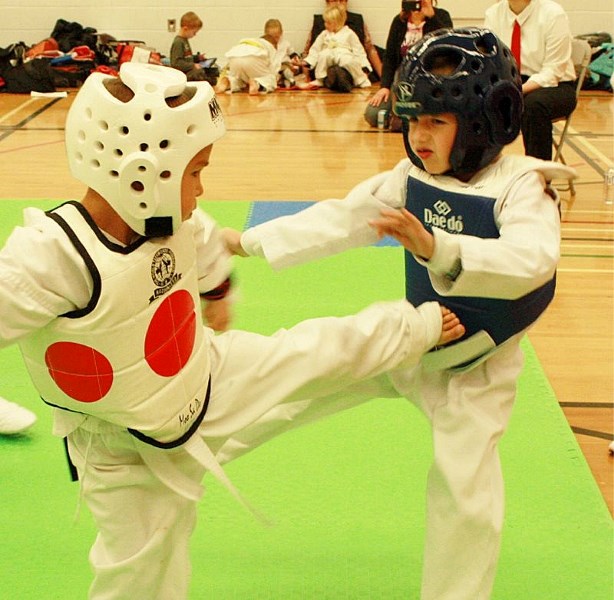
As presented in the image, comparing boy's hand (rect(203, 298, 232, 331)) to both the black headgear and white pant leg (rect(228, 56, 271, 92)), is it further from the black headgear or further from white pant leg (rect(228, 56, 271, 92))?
white pant leg (rect(228, 56, 271, 92))

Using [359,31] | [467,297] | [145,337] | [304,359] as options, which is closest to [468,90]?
[467,297]

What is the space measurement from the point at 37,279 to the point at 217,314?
0.90 meters

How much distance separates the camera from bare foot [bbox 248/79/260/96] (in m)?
13.7

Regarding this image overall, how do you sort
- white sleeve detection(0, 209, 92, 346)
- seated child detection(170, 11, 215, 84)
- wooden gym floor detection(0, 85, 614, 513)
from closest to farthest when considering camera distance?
white sleeve detection(0, 209, 92, 346), wooden gym floor detection(0, 85, 614, 513), seated child detection(170, 11, 215, 84)

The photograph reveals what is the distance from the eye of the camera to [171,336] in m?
2.22

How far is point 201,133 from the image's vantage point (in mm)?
2072

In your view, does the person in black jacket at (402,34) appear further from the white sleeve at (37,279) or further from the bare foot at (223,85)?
the white sleeve at (37,279)

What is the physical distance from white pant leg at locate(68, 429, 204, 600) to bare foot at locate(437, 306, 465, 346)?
85 centimetres

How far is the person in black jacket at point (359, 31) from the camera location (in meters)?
14.3

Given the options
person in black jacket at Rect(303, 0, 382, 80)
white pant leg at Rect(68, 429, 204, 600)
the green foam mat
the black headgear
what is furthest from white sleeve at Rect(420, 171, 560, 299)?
person in black jacket at Rect(303, 0, 382, 80)

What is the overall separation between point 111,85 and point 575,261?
4.87m

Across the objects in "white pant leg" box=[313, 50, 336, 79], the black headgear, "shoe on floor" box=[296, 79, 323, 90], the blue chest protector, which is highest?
the black headgear

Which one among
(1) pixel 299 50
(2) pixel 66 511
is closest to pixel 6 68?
(1) pixel 299 50

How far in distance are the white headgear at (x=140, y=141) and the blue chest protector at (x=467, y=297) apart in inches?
32.6
